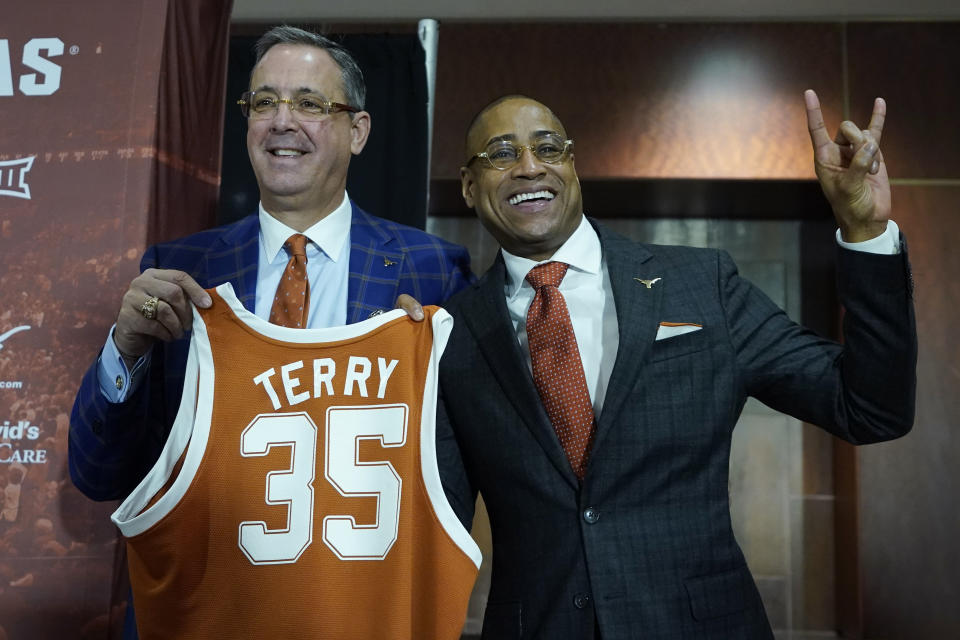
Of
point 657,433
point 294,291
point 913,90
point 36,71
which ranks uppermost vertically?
point 913,90

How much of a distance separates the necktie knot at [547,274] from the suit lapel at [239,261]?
535 millimetres

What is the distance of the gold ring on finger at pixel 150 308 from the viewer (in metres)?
1.39

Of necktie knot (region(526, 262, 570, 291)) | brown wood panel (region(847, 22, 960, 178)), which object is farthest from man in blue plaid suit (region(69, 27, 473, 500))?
brown wood panel (region(847, 22, 960, 178))

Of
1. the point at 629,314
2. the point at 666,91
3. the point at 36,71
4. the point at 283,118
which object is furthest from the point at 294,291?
the point at 666,91

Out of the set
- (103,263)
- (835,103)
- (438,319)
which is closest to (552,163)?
(438,319)

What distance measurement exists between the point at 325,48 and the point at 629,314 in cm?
78

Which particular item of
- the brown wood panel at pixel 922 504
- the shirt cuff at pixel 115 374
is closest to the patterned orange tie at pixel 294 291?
the shirt cuff at pixel 115 374

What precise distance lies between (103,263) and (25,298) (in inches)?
6.4

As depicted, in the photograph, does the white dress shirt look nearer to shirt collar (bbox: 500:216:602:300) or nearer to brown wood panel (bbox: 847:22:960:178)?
shirt collar (bbox: 500:216:602:300)

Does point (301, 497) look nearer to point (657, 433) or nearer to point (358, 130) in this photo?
point (657, 433)

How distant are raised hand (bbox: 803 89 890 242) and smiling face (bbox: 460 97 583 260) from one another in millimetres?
512

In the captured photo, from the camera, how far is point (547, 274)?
170 centimetres

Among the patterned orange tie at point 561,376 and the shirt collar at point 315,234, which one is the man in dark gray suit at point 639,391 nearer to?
the patterned orange tie at point 561,376

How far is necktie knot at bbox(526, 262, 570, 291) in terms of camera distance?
1690 mm
